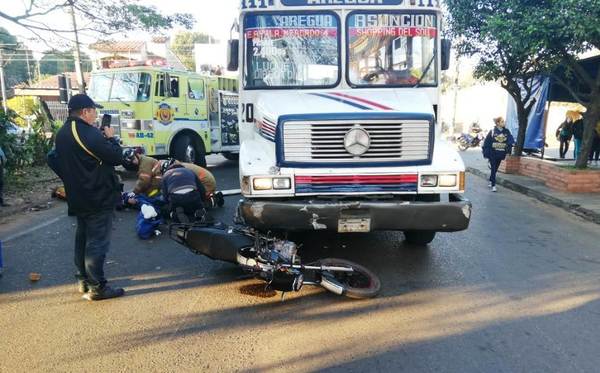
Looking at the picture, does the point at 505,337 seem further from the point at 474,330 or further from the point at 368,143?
the point at 368,143

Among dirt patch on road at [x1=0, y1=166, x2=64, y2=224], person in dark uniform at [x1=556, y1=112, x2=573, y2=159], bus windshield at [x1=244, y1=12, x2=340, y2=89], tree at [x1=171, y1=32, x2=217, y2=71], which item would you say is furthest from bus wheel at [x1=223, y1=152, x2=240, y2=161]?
tree at [x1=171, y1=32, x2=217, y2=71]

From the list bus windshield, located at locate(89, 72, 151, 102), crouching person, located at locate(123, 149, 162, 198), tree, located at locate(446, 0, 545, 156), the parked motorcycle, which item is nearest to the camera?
crouching person, located at locate(123, 149, 162, 198)

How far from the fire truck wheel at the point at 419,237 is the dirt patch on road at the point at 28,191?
20.2ft

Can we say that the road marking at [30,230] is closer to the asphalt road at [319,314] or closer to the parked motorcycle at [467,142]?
the asphalt road at [319,314]

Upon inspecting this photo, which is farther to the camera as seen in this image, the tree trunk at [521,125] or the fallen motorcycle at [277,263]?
the tree trunk at [521,125]

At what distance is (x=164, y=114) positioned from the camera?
38.2 feet

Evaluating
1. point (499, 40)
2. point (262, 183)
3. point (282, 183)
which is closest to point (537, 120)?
point (499, 40)

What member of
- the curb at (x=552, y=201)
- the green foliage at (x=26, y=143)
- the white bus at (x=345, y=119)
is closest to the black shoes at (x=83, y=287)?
the white bus at (x=345, y=119)

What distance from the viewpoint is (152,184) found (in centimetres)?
773

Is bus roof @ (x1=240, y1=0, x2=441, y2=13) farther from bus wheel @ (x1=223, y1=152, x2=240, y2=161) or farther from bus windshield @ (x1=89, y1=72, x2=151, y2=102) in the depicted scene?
bus wheel @ (x1=223, y1=152, x2=240, y2=161)

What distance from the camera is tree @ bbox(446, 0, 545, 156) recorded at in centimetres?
902

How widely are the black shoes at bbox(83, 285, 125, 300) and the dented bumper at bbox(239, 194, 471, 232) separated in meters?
1.35

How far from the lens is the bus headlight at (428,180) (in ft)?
14.7

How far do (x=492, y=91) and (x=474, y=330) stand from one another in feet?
105
